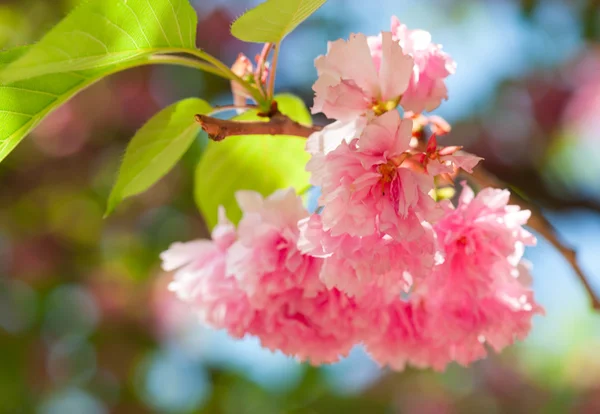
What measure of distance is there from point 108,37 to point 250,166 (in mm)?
317

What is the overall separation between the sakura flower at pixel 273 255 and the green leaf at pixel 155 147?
0.10 metres

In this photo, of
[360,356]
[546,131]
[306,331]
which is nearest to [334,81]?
[306,331]

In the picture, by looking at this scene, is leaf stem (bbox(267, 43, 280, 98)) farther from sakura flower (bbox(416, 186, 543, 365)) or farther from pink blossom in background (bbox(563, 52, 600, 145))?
pink blossom in background (bbox(563, 52, 600, 145))

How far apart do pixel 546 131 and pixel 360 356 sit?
4.46ft

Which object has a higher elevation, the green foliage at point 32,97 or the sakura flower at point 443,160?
the green foliage at point 32,97

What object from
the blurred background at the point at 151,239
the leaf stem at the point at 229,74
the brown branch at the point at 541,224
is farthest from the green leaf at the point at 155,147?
the blurred background at the point at 151,239

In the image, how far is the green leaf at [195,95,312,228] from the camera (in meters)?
0.81

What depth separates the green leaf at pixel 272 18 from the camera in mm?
564

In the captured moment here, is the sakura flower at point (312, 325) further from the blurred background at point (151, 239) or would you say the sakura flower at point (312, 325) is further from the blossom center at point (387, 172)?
the blurred background at point (151, 239)

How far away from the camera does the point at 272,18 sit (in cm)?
58

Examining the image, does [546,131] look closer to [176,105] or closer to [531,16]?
[531,16]

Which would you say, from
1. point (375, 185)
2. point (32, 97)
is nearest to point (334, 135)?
point (375, 185)

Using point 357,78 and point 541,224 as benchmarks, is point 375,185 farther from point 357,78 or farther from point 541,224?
point 541,224

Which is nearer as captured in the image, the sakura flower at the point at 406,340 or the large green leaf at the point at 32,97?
the large green leaf at the point at 32,97
